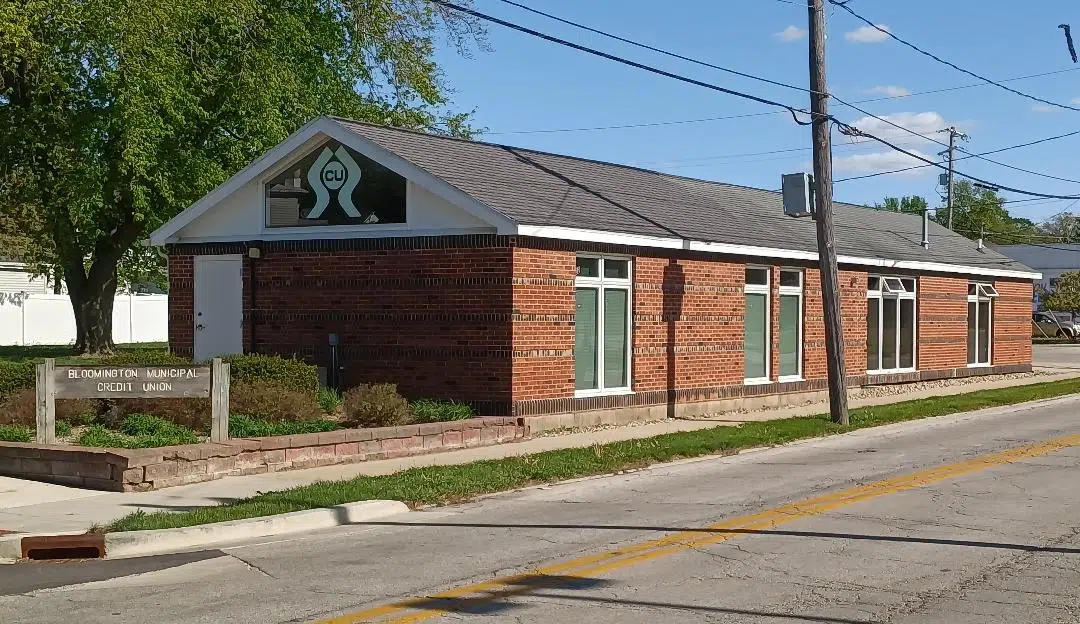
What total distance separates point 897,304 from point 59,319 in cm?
3867

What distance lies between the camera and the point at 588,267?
1964 cm

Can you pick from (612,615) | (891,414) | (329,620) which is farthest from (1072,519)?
(891,414)

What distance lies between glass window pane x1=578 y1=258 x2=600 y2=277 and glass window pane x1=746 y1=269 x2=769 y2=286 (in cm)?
492

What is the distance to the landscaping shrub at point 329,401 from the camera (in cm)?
1828

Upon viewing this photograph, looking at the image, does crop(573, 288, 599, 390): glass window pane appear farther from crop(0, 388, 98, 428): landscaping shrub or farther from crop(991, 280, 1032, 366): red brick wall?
crop(991, 280, 1032, 366): red brick wall

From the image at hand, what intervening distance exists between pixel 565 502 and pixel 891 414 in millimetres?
10789

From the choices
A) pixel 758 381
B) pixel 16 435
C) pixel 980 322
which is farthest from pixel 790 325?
pixel 16 435

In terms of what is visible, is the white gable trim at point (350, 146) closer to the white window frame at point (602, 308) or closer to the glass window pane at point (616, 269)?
the white window frame at point (602, 308)

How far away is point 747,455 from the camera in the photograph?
54.2 feet

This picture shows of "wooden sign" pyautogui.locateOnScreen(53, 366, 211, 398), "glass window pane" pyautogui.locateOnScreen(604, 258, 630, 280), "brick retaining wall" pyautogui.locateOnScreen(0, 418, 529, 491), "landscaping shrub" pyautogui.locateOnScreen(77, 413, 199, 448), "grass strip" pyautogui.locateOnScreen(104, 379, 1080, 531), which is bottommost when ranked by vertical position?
"grass strip" pyautogui.locateOnScreen(104, 379, 1080, 531)

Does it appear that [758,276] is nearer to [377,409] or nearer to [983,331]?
[377,409]

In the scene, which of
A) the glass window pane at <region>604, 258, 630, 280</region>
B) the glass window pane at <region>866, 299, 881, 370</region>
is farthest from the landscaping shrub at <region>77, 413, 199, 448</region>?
the glass window pane at <region>866, 299, 881, 370</region>

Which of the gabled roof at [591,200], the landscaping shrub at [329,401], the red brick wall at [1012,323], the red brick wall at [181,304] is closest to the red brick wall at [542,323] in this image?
the gabled roof at [591,200]

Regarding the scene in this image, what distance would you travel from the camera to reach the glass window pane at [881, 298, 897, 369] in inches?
1115
